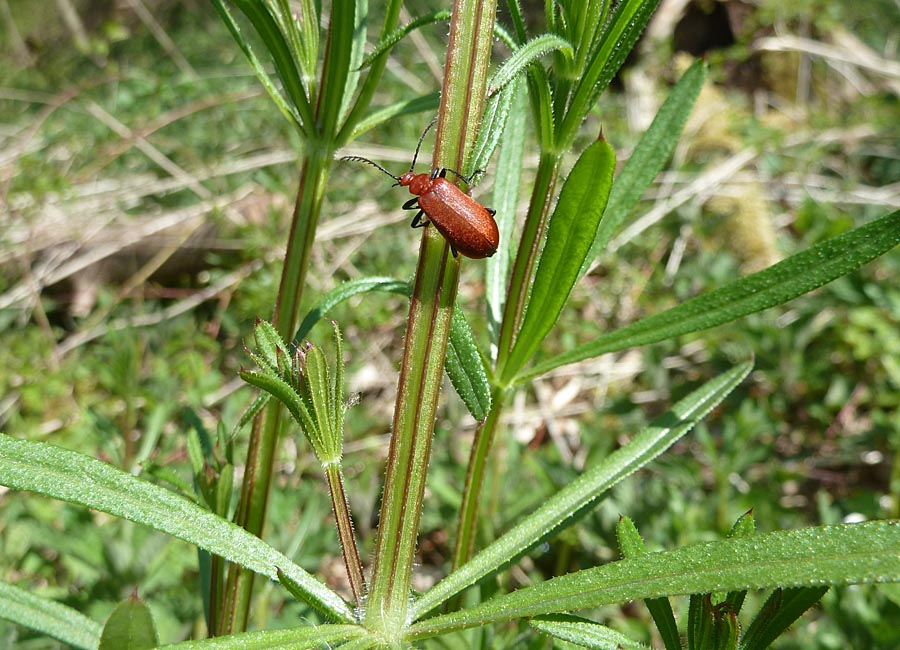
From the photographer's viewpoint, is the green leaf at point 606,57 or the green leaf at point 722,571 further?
the green leaf at point 606,57

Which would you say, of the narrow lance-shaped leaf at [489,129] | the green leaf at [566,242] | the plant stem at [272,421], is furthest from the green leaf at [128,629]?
the narrow lance-shaped leaf at [489,129]

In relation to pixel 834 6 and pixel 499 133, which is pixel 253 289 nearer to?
pixel 499 133

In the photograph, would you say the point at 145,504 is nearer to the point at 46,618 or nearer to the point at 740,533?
the point at 46,618

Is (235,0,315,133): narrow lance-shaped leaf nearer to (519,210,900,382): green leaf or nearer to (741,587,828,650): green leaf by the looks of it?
(519,210,900,382): green leaf

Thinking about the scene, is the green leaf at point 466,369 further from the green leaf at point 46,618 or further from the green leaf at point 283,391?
the green leaf at point 46,618

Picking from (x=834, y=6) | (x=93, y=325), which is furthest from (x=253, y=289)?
(x=834, y=6)

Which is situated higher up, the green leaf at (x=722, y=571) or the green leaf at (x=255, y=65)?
the green leaf at (x=255, y=65)
